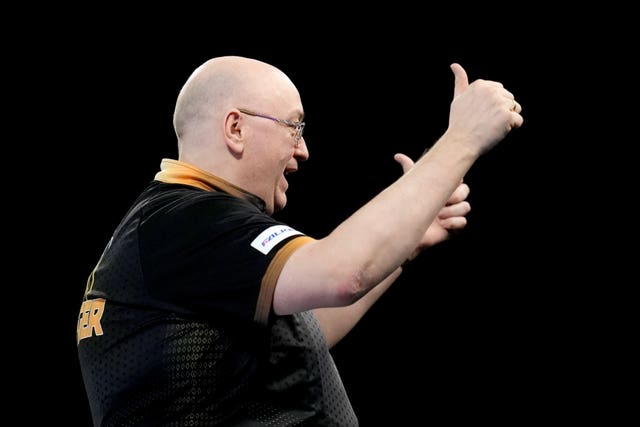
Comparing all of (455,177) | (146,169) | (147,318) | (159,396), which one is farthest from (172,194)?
(146,169)

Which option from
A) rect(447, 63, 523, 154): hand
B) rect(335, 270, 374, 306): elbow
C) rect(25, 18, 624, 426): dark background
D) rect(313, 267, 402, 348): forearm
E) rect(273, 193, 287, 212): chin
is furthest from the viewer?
rect(25, 18, 624, 426): dark background

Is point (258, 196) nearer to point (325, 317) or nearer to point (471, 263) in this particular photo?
point (325, 317)

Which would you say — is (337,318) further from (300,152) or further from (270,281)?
(270,281)

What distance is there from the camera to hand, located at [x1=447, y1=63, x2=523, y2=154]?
1.39 metres

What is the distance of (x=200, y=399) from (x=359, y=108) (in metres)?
2.46

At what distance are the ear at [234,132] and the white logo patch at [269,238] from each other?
1.25 ft

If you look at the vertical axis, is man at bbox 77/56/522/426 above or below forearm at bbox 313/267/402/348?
above

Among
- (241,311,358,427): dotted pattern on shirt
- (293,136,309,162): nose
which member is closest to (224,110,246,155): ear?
(293,136,309,162): nose

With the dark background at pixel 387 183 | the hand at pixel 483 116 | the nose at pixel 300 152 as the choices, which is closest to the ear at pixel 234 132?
the nose at pixel 300 152

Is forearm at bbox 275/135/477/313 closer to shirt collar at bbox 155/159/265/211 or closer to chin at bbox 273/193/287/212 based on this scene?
shirt collar at bbox 155/159/265/211

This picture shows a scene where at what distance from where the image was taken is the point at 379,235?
4.17ft

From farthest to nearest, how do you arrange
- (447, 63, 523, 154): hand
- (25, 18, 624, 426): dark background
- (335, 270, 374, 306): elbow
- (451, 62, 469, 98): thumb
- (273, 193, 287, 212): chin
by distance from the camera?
(25, 18, 624, 426): dark background < (273, 193, 287, 212): chin < (451, 62, 469, 98): thumb < (447, 63, 523, 154): hand < (335, 270, 374, 306): elbow

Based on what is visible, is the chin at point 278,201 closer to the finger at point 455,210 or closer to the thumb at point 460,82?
the finger at point 455,210

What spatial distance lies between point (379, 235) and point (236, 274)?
0.82 feet
